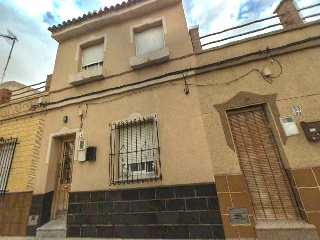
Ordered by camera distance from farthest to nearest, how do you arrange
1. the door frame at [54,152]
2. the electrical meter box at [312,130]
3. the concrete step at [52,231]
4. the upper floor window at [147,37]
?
the upper floor window at [147,37] → the door frame at [54,152] → the concrete step at [52,231] → the electrical meter box at [312,130]

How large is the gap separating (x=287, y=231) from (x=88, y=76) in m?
6.33

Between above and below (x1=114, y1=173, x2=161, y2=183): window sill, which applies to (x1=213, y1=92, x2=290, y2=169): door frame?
above

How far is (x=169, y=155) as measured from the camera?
4.11 m

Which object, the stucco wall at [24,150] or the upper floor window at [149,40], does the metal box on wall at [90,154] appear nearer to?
the stucco wall at [24,150]

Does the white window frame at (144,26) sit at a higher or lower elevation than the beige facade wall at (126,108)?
higher

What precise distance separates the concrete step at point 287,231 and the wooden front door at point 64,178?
5144 millimetres

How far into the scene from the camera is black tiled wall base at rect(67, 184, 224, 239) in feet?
11.6

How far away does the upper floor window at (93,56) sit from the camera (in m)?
5.88

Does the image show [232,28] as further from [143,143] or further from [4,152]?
[4,152]

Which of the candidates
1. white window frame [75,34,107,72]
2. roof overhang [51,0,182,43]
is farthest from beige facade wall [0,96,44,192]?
roof overhang [51,0,182,43]

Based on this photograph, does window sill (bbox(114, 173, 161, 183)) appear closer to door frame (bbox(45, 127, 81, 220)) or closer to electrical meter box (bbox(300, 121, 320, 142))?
door frame (bbox(45, 127, 81, 220))

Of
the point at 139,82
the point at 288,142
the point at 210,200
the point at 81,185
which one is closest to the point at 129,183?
the point at 81,185

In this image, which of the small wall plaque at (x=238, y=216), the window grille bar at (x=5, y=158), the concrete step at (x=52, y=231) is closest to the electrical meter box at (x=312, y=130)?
the small wall plaque at (x=238, y=216)

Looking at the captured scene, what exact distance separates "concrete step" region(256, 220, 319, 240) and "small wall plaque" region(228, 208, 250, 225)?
0.24 meters
